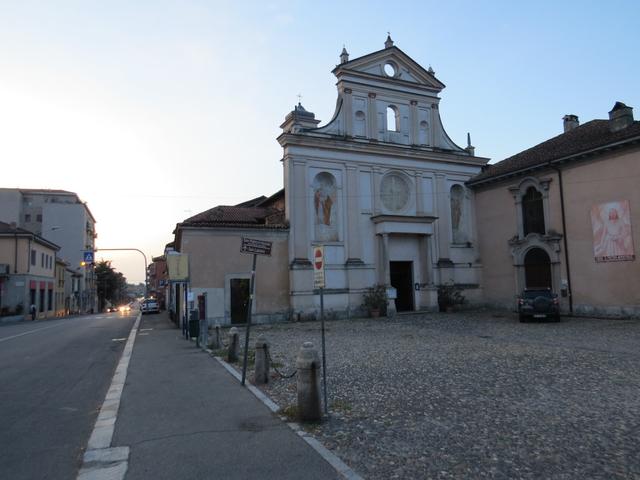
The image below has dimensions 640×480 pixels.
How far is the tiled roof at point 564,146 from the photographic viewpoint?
67.4 ft

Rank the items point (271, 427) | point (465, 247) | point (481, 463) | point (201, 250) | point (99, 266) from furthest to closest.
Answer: point (99, 266), point (465, 247), point (201, 250), point (271, 427), point (481, 463)

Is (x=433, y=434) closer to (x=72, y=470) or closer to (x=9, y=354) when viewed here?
(x=72, y=470)

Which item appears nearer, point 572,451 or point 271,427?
point 572,451

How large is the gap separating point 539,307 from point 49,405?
1807 centimetres

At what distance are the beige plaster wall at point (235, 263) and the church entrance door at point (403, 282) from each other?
6.64 meters

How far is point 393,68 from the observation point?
26.9 meters

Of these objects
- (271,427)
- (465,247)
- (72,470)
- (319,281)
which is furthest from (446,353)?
(465,247)

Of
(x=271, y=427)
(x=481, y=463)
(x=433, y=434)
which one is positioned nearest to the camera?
(x=481, y=463)

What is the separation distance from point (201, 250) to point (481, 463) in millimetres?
Result: 18804

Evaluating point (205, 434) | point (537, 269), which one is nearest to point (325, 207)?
point (537, 269)

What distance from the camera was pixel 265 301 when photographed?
2289cm

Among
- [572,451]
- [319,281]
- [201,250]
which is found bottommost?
[572,451]

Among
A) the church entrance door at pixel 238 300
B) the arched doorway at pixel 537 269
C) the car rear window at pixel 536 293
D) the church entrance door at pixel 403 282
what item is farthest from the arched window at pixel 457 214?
the church entrance door at pixel 238 300

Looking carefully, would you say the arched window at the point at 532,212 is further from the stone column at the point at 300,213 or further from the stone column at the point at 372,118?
the stone column at the point at 300,213
